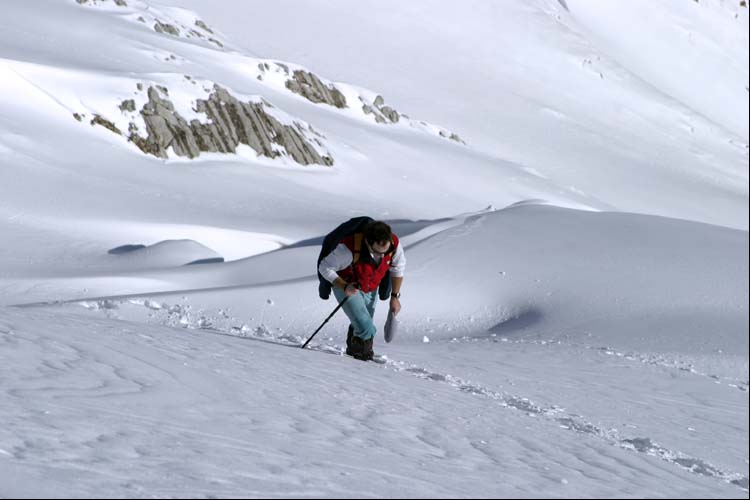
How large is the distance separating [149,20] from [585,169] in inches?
752

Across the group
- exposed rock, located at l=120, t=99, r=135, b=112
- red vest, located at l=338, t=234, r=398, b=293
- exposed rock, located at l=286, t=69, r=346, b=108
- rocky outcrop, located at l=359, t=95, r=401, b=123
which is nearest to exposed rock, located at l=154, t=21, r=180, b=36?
exposed rock, located at l=286, t=69, r=346, b=108

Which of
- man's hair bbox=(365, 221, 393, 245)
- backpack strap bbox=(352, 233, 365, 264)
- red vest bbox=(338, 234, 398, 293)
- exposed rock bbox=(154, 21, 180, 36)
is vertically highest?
exposed rock bbox=(154, 21, 180, 36)

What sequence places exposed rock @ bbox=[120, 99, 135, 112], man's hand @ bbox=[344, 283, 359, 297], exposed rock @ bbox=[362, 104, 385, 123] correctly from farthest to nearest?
exposed rock @ bbox=[362, 104, 385, 123], exposed rock @ bbox=[120, 99, 135, 112], man's hand @ bbox=[344, 283, 359, 297]

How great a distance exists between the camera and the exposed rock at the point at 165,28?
3866cm

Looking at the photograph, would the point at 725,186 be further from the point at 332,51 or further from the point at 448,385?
the point at 448,385

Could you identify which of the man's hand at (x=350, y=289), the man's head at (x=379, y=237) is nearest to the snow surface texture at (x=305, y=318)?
the man's hand at (x=350, y=289)

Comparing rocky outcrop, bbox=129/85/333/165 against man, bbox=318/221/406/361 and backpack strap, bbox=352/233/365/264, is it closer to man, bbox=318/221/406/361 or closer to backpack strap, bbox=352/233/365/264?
man, bbox=318/221/406/361

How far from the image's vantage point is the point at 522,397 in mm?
7383

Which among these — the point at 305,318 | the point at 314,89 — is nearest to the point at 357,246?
the point at 305,318

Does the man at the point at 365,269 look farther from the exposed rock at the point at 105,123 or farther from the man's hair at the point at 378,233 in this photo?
the exposed rock at the point at 105,123

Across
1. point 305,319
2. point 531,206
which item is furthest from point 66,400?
point 531,206

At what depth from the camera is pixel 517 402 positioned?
7.02 m

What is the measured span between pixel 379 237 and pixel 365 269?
51cm

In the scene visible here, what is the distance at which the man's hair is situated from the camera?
660 centimetres
